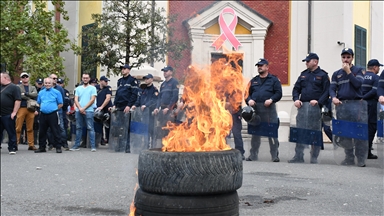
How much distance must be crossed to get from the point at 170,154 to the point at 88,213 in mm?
2221

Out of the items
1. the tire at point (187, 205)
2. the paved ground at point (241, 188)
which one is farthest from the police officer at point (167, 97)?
the tire at point (187, 205)

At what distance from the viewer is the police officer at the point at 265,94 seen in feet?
34.2

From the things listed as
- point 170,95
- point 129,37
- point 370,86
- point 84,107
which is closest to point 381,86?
point 370,86

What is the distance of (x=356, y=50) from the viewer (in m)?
22.2

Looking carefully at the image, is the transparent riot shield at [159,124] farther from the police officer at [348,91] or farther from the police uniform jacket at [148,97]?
the police officer at [348,91]

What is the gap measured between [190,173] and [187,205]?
0.22 m

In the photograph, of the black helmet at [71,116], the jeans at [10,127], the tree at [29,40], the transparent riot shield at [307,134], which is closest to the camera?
the transparent riot shield at [307,134]

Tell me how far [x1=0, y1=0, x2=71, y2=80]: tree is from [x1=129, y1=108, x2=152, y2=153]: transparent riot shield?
1001 cm

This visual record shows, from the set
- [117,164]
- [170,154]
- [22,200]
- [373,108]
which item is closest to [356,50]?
[373,108]

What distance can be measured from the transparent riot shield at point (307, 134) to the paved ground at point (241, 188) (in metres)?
0.19

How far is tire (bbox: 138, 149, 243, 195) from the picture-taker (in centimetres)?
365

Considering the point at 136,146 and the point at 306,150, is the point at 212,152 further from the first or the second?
the point at 136,146

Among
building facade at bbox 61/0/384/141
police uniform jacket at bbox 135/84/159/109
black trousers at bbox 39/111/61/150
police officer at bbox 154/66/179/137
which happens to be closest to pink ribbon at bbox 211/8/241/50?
building facade at bbox 61/0/384/141

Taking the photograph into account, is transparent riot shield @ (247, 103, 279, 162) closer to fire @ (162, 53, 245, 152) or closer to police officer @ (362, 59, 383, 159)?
police officer @ (362, 59, 383, 159)
